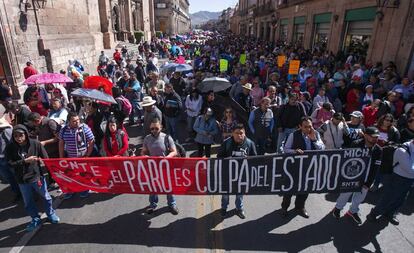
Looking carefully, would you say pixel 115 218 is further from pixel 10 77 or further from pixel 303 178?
pixel 10 77

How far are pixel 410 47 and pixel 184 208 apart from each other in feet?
34.7

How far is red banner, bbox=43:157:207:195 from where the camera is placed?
4371mm

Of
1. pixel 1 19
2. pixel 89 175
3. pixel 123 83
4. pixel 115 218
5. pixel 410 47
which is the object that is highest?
pixel 1 19

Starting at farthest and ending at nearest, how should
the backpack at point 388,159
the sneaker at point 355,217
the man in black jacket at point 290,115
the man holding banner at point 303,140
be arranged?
1. the man in black jacket at point 290,115
2. the sneaker at point 355,217
3. the man holding banner at point 303,140
4. the backpack at point 388,159

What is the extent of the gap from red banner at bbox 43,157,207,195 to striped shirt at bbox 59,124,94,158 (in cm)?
56

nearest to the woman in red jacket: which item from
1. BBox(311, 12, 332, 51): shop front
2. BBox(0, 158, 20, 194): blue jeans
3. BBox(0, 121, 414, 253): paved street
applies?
BBox(0, 121, 414, 253): paved street

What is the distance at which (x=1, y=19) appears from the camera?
10.6m

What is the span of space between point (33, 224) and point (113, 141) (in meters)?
1.85

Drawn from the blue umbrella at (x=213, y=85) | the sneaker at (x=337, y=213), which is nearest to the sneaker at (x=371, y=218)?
the sneaker at (x=337, y=213)

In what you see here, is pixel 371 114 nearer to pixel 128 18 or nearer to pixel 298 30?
pixel 298 30

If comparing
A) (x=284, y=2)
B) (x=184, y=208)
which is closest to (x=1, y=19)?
(x=184, y=208)

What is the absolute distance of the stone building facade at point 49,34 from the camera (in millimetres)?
11148

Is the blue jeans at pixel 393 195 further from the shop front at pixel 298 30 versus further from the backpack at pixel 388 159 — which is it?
the shop front at pixel 298 30

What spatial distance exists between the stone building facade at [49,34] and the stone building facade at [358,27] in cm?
1560
